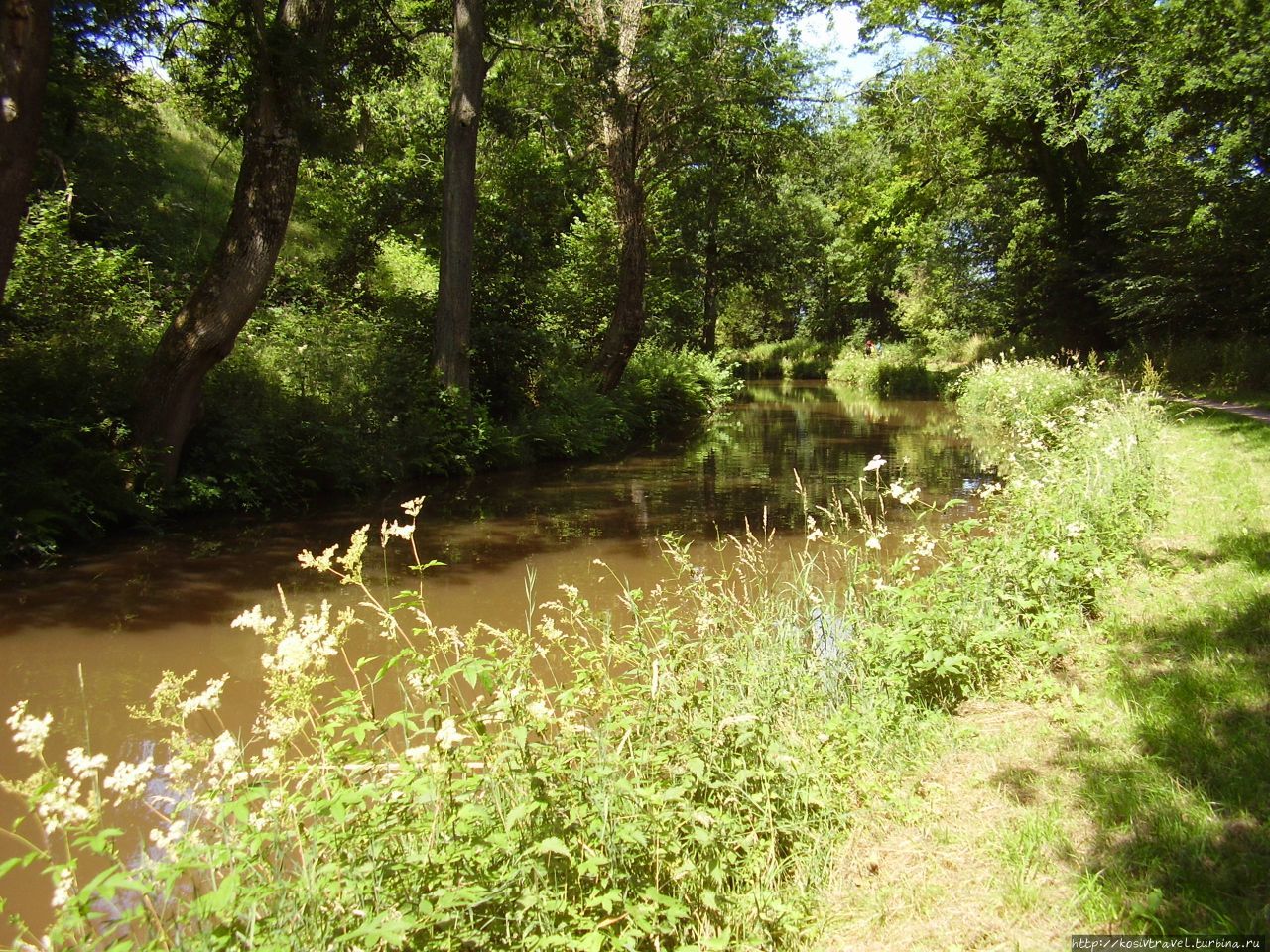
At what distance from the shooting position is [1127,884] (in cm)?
246

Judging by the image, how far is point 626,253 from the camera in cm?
1922

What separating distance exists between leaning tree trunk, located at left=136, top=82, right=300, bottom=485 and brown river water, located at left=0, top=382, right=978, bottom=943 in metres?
1.50

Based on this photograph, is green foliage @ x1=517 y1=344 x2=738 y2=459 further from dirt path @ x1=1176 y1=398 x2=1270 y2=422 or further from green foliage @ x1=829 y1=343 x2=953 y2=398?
dirt path @ x1=1176 y1=398 x2=1270 y2=422

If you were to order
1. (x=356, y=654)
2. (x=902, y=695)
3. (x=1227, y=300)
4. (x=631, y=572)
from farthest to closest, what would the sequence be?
1. (x=1227, y=300)
2. (x=631, y=572)
3. (x=356, y=654)
4. (x=902, y=695)

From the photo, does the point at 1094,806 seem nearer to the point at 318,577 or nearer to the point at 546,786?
the point at 546,786

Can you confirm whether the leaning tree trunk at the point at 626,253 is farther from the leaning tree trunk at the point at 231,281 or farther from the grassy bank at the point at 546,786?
the grassy bank at the point at 546,786

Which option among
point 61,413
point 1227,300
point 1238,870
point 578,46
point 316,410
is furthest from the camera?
point 1227,300

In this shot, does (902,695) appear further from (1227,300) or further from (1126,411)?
(1227,300)

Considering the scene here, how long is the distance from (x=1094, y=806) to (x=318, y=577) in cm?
683

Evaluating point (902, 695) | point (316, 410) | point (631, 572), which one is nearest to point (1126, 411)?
point (631, 572)

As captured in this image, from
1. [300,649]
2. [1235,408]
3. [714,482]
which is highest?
[300,649]

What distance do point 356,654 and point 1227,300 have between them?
21.1 m

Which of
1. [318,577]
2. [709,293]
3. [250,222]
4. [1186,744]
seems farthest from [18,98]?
[709,293]

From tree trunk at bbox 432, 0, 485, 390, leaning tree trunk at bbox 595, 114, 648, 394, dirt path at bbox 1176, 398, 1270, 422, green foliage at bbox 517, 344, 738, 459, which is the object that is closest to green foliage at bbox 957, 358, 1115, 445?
dirt path at bbox 1176, 398, 1270, 422
